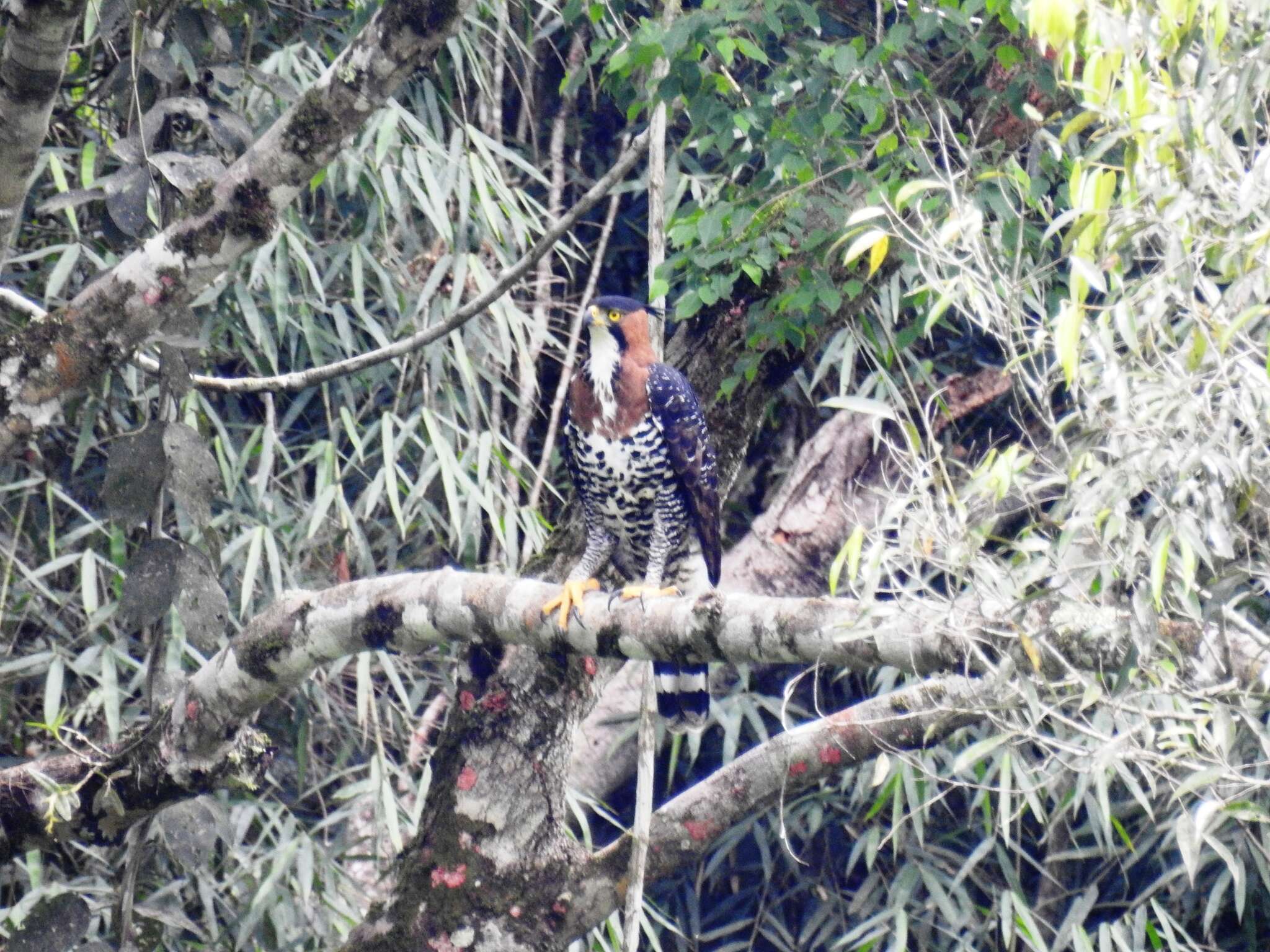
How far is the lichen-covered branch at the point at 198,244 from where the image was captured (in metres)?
2.08

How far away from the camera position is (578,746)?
3699 mm

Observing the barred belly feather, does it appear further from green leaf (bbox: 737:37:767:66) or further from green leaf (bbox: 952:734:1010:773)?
green leaf (bbox: 952:734:1010:773)

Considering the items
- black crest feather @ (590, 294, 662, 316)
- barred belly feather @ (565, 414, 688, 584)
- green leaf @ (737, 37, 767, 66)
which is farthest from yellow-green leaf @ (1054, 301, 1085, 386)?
black crest feather @ (590, 294, 662, 316)

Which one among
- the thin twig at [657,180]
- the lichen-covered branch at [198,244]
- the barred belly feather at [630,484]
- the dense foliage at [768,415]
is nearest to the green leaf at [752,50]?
the dense foliage at [768,415]

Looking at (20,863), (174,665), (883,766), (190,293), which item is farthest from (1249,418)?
(20,863)

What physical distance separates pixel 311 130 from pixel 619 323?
1.14 meters

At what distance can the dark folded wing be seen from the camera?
3.01 metres

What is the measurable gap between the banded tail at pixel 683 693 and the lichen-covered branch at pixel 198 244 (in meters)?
1.43

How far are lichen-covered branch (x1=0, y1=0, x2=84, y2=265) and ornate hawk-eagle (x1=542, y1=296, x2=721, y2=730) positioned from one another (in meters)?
1.36

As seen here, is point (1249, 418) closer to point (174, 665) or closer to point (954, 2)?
point (954, 2)

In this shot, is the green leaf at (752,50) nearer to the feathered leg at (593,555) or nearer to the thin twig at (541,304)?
the feathered leg at (593,555)

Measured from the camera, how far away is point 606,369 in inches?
122

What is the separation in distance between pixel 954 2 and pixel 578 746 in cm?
214

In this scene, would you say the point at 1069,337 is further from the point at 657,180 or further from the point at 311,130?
the point at 657,180
